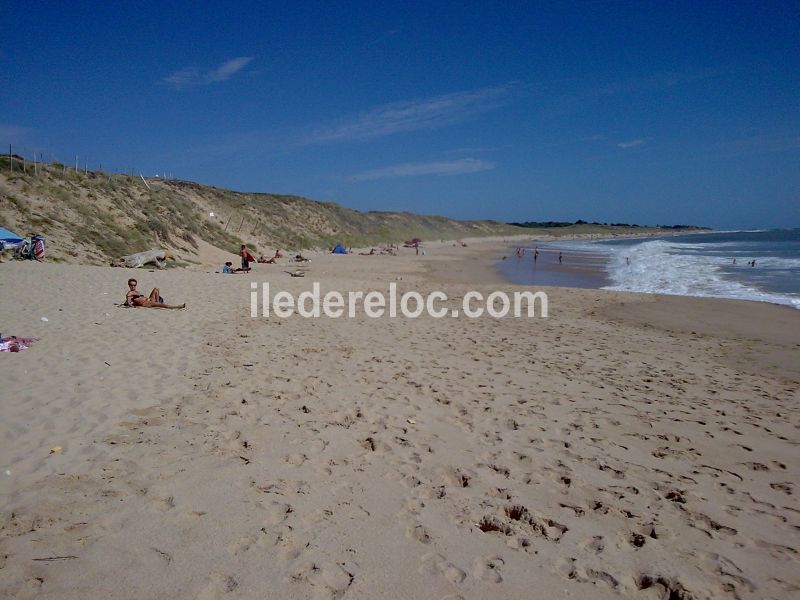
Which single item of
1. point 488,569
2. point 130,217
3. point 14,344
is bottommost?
point 488,569

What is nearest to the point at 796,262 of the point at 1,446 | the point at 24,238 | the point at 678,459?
the point at 678,459

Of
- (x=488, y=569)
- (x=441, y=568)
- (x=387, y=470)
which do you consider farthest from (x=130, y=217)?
(x=488, y=569)

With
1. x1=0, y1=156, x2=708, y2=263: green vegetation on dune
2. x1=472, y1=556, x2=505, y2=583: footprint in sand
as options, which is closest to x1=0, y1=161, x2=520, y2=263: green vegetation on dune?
x1=0, y1=156, x2=708, y2=263: green vegetation on dune

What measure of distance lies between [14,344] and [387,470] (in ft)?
17.7

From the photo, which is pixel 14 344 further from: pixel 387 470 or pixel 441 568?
pixel 441 568

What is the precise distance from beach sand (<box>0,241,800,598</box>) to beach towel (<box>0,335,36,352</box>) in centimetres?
14

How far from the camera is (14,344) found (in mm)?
6102

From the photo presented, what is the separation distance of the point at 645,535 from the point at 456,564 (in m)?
1.24

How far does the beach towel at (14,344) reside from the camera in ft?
19.9

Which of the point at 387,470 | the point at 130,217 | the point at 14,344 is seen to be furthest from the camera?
the point at 130,217

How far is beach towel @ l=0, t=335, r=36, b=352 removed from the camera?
6.05 metres

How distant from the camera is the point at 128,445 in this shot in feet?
12.7

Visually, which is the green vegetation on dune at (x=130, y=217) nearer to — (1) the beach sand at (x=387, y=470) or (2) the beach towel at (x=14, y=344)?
(2) the beach towel at (x=14, y=344)

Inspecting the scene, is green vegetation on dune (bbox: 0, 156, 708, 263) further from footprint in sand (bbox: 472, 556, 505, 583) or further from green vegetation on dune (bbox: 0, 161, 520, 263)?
footprint in sand (bbox: 472, 556, 505, 583)
